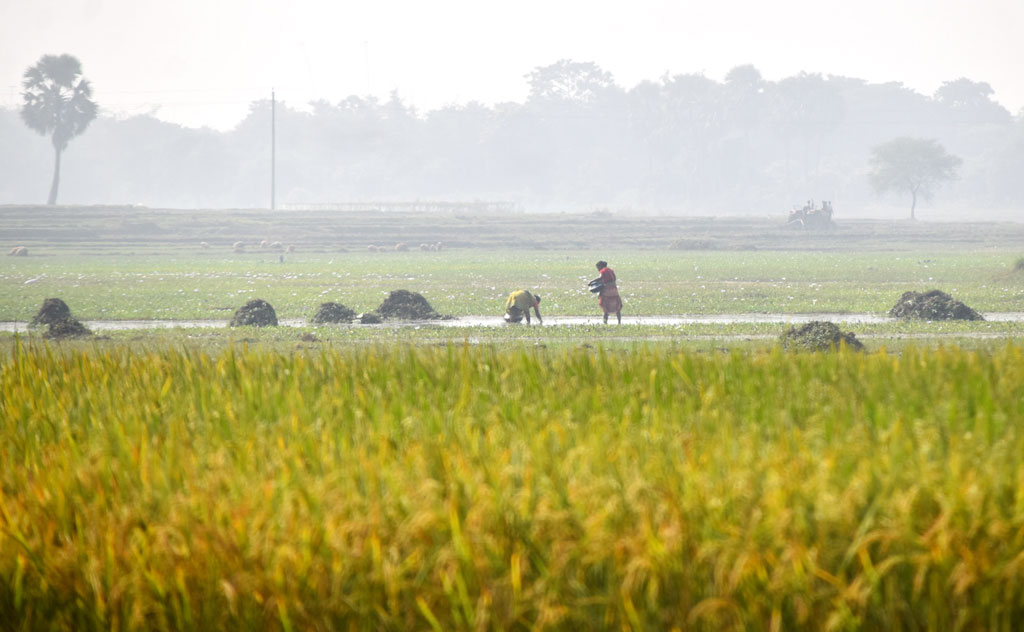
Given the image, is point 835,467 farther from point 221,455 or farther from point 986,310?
point 986,310

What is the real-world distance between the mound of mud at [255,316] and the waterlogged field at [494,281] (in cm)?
305

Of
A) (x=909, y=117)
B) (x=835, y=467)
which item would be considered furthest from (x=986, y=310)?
(x=909, y=117)

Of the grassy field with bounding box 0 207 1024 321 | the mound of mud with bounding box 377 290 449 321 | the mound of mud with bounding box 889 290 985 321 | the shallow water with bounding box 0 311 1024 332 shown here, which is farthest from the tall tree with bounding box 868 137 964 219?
the mound of mud with bounding box 377 290 449 321

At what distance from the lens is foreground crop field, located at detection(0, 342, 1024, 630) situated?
493cm

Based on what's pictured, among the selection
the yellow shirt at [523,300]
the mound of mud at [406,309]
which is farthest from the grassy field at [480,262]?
the yellow shirt at [523,300]

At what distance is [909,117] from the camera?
18938 centimetres

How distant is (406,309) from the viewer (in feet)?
92.6

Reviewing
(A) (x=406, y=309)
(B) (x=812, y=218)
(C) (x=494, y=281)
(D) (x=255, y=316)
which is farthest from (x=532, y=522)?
(B) (x=812, y=218)

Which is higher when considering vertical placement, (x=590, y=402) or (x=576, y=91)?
(x=576, y=91)

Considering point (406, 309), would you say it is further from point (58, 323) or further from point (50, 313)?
point (50, 313)

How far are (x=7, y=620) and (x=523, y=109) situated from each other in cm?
17468

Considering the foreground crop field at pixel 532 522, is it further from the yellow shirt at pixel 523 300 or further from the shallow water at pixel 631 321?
the shallow water at pixel 631 321

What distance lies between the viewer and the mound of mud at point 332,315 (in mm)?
27594

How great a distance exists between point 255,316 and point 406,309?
144 inches
